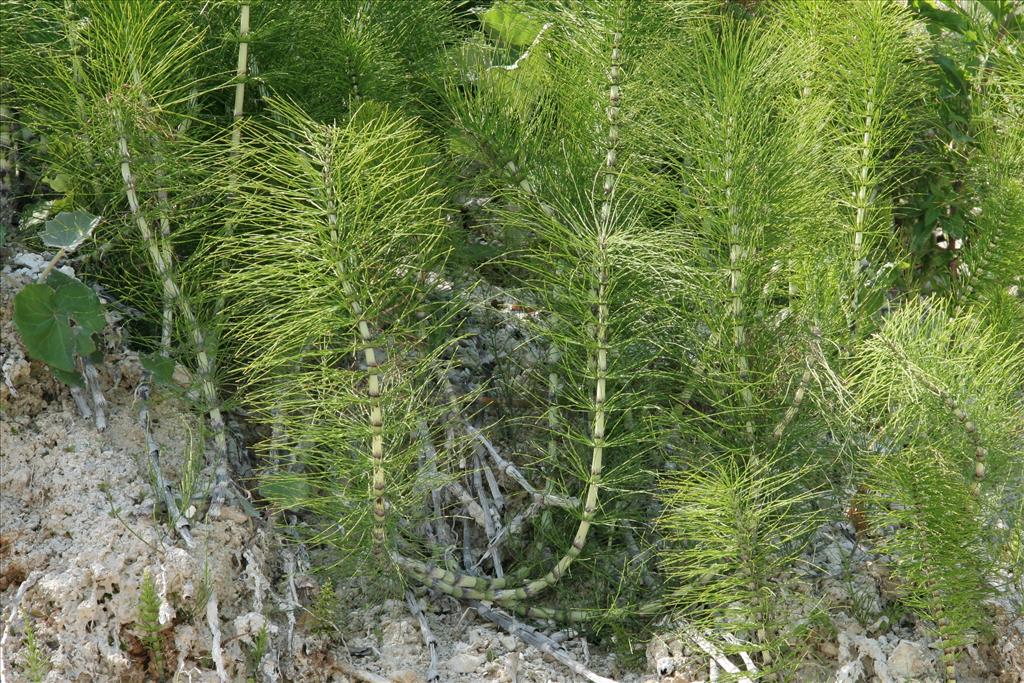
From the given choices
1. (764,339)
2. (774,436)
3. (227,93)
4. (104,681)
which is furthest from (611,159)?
(104,681)

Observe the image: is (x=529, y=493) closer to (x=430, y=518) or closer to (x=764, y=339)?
(x=430, y=518)

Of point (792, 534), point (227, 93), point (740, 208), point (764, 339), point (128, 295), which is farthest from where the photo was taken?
point (227, 93)

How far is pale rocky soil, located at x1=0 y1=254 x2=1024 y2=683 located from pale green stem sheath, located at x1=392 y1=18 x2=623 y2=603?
65mm

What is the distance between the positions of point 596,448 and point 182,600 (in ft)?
2.49

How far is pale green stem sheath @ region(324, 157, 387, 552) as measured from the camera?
1716 millimetres

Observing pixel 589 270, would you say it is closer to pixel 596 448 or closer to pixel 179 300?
pixel 596 448

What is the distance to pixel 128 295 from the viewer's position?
2.12 m

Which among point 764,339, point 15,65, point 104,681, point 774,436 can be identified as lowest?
point 104,681

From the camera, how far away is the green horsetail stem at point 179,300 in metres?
1.93

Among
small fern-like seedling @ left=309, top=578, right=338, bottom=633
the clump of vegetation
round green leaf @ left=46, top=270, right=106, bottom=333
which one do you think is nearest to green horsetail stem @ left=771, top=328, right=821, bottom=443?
the clump of vegetation

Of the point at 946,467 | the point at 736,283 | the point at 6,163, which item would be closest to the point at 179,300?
the point at 6,163

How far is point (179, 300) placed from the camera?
1.98m

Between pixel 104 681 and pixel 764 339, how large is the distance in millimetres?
1294

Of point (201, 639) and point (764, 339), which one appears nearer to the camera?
point (201, 639)
